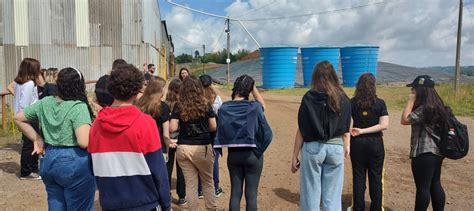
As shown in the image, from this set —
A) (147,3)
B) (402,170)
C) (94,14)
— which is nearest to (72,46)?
(94,14)

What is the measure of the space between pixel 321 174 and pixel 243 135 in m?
0.82

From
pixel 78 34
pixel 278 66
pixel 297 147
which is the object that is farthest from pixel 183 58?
pixel 297 147

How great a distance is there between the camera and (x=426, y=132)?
4410 mm

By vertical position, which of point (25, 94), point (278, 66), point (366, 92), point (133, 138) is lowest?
point (133, 138)

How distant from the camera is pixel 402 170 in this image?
7.34 meters

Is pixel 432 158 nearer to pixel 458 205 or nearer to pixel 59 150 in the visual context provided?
pixel 458 205

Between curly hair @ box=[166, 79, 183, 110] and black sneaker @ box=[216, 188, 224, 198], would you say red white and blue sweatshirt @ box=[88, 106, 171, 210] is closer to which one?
curly hair @ box=[166, 79, 183, 110]

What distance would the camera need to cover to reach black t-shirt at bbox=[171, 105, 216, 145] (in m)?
4.45

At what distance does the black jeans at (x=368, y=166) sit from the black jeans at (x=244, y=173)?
117 cm

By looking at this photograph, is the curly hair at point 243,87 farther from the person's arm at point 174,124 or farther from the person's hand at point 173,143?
the person's hand at point 173,143

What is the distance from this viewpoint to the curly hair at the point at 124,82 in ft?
8.60

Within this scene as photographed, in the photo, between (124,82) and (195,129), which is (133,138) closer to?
(124,82)

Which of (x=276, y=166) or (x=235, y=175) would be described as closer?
(x=235, y=175)

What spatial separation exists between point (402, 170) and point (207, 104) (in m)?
4.39
